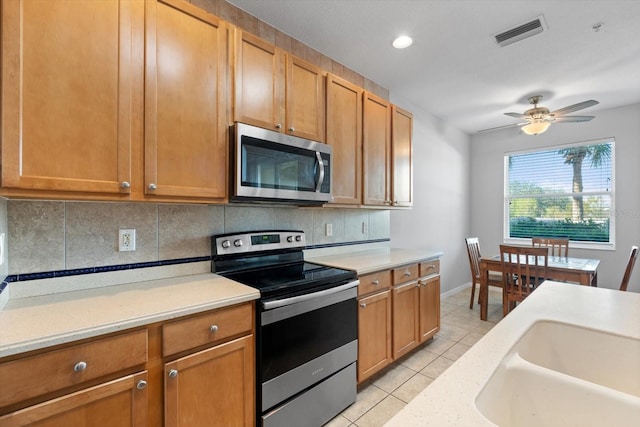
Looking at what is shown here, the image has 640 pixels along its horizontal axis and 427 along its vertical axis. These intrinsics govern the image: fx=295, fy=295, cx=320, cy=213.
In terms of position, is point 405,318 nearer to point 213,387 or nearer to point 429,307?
point 429,307

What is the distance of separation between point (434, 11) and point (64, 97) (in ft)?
7.29

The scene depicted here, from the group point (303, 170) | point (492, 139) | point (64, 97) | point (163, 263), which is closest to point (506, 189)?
point (492, 139)

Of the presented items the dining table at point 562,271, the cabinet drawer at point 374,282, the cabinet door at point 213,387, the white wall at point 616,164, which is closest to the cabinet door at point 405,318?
the cabinet drawer at point 374,282

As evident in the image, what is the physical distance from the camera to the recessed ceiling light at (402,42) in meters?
2.38

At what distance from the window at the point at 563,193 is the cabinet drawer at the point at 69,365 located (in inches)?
209

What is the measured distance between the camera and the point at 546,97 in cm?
351

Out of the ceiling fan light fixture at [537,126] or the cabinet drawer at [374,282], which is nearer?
the cabinet drawer at [374,282]

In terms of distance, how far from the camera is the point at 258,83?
1.79 m

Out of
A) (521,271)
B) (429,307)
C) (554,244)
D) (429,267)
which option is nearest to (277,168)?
(429,267)

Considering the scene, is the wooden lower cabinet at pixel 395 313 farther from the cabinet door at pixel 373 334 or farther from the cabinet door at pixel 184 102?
the cabinet door at pixel 184 102

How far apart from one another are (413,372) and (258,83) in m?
2.45

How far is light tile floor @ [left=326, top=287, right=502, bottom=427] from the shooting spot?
1900mm

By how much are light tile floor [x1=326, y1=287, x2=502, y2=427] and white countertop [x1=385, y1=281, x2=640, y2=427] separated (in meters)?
1.22

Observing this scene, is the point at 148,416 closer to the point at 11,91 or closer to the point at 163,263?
the point at 163,263
